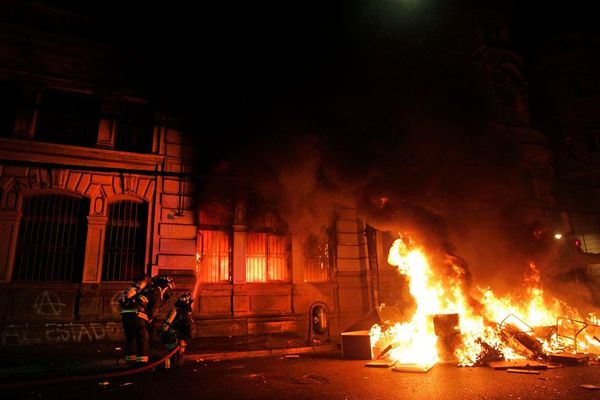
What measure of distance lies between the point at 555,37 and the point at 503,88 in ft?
23.7

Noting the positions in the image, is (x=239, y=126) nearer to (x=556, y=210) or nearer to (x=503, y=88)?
(x=503, y=88)

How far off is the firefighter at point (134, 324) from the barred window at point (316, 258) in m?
6.46

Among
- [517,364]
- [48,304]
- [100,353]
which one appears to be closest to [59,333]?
[48,304]

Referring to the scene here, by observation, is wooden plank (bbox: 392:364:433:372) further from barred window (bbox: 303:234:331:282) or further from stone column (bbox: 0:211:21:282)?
stone column (bbox: 0:211:21:282)

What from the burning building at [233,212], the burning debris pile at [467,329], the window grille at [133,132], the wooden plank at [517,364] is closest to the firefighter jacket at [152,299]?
the burning building at [233,212]

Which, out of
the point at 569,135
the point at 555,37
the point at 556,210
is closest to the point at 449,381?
the point at 556,210

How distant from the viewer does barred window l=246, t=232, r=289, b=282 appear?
12.1m

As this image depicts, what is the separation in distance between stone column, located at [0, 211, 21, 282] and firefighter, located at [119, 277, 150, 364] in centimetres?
479

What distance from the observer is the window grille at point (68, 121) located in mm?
10773

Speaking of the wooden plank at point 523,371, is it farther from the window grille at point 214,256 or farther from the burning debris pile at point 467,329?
the window grille at point 214,256

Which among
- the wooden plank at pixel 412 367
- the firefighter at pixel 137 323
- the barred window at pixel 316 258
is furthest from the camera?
the barred window at pixel 316 258

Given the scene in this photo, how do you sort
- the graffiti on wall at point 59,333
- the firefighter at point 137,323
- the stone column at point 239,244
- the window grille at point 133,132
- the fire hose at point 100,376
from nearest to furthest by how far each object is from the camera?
1. the fire hose at point 100,376
2. the firefighter at point 137,323
3. the graffiti on wall at point 59,333
4. the window grille at point 133,132
5. the stone column at point 239,244

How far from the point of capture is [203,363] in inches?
326

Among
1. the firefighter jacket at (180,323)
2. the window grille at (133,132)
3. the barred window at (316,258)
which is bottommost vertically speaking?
the firefighter jacket at (180,323)
